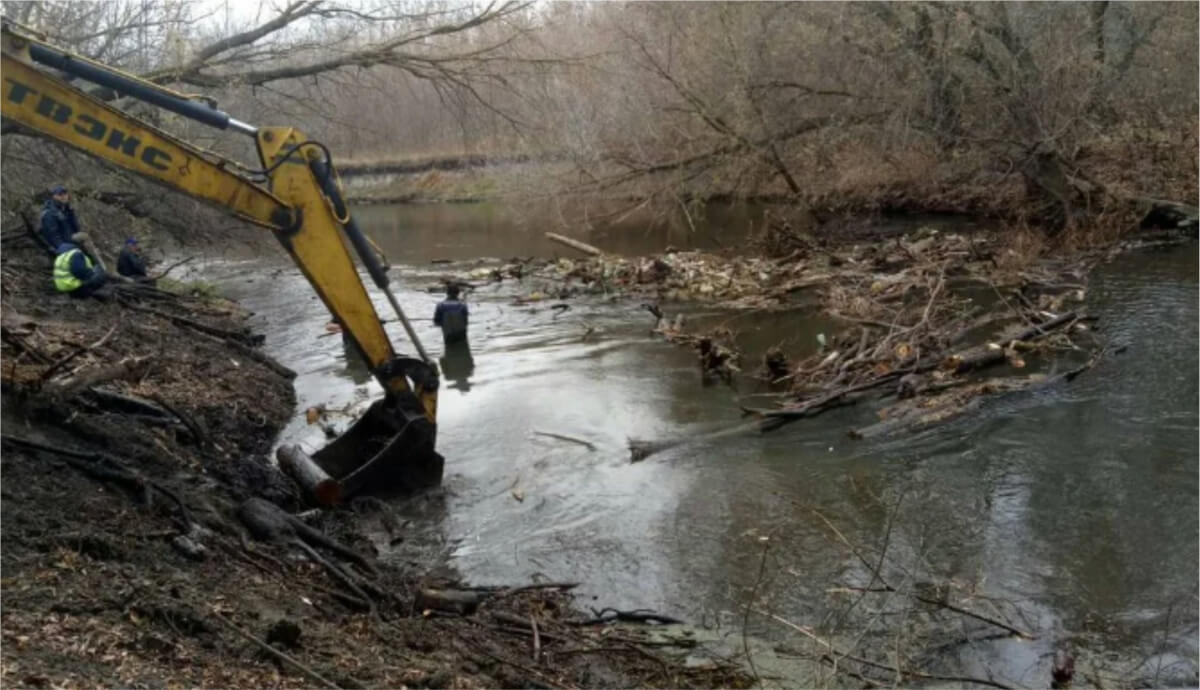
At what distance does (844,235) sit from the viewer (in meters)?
25.0

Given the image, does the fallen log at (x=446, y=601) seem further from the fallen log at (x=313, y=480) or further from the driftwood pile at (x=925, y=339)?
the driftwood pile at (x=925, y=339)

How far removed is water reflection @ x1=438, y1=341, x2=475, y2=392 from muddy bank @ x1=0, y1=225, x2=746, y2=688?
4.41 metres

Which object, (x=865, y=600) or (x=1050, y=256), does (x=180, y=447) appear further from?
(x=1050, y=256)

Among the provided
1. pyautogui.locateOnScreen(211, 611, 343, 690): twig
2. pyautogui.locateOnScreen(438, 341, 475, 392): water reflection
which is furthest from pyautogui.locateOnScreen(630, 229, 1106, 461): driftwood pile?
pyautogui.locateOnScreen(211, 611, 343, 690): twig

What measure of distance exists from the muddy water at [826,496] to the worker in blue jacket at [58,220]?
371 cm

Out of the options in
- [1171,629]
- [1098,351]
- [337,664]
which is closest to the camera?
[337,664]

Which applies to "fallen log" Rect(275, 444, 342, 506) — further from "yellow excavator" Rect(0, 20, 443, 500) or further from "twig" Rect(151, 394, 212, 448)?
"twig" Rect(151, 394, 212, 448)

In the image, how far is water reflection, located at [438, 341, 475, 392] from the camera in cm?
1504

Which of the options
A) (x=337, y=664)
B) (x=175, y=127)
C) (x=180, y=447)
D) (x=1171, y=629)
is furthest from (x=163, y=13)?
(x=1171, y=629)

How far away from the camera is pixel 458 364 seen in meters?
16.1

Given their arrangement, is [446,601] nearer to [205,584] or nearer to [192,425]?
[205,584]

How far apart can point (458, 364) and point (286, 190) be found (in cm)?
764

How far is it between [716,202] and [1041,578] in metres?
21.7

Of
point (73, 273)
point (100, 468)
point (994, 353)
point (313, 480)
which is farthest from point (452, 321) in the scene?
point (100, 468)
